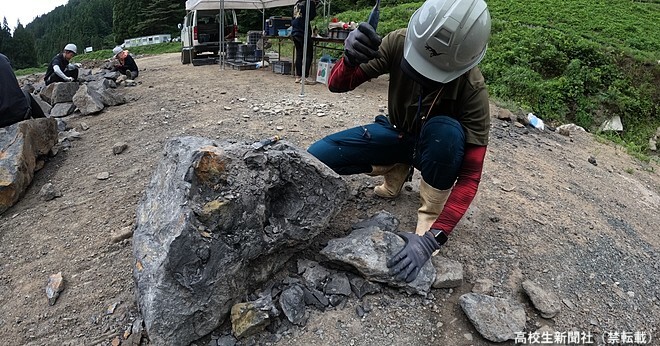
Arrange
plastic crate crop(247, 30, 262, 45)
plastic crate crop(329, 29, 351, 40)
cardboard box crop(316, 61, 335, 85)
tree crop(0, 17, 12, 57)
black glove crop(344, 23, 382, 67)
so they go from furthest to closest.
Answer: tree crop(0, 17, 12, 57), plastic crate crop(247, 30, 262, 45), cardboard box crop(316, 61, 335, 85), plastic crate crop(329, 29, 351, 40), black glove crop(344, 23, 382, 67)

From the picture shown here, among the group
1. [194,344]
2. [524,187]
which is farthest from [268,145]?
[524,187]

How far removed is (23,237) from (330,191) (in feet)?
8.10

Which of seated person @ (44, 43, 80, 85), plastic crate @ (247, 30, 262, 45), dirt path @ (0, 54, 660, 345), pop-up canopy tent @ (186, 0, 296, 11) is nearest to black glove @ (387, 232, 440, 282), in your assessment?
dirt path @ (0, 54, 660, 345)

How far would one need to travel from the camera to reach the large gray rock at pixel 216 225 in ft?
5.88

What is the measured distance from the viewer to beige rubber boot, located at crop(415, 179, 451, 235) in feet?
8.07

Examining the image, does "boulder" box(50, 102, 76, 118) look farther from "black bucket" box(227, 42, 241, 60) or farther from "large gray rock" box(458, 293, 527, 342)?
"large gray rock" box(458, 293, 527, 342)

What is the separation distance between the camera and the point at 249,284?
209cm

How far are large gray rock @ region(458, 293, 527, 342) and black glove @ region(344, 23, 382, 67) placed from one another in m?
1.43

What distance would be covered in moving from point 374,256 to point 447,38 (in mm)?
1196

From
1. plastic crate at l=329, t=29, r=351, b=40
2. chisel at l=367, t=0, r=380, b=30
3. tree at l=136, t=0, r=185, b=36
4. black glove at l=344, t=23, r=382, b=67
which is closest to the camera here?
black glove at l=344, t=23, r=382, b=67

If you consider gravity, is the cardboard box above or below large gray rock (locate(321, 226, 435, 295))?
above

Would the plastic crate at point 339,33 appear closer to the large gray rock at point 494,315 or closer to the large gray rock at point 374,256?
the large gray rock at point 374,256

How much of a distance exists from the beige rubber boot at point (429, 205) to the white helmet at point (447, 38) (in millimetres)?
688

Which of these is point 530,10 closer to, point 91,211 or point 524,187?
point 524,187
